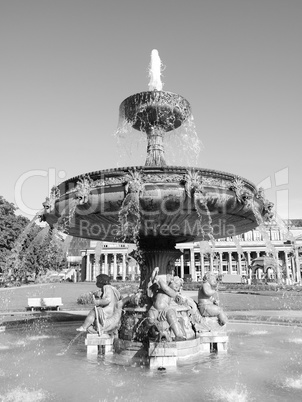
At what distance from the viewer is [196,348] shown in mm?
7758

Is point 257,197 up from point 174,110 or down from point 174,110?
down

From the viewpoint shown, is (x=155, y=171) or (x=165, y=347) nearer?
(x=165, y=347)

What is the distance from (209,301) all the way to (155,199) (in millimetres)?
3318

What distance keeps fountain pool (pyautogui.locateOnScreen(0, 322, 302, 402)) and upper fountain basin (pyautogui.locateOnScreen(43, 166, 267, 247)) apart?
2.95 metres

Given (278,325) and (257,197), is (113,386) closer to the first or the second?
(257,197)

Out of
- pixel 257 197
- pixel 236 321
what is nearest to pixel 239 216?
pixel 257 197

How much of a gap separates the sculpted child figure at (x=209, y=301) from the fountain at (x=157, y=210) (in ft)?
0.50

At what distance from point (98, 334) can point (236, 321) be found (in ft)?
24.0

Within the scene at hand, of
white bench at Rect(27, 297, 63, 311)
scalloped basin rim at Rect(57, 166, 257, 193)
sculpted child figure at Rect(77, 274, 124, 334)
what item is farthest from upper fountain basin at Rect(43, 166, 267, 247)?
white bench at Rect(27, 297, 63, 311)

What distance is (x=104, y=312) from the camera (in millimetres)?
8234

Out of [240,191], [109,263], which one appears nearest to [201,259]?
[109,263]

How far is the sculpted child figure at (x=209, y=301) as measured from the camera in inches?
340

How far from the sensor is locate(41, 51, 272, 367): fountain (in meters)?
6.99

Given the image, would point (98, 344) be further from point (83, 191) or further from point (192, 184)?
point (192, 184)
